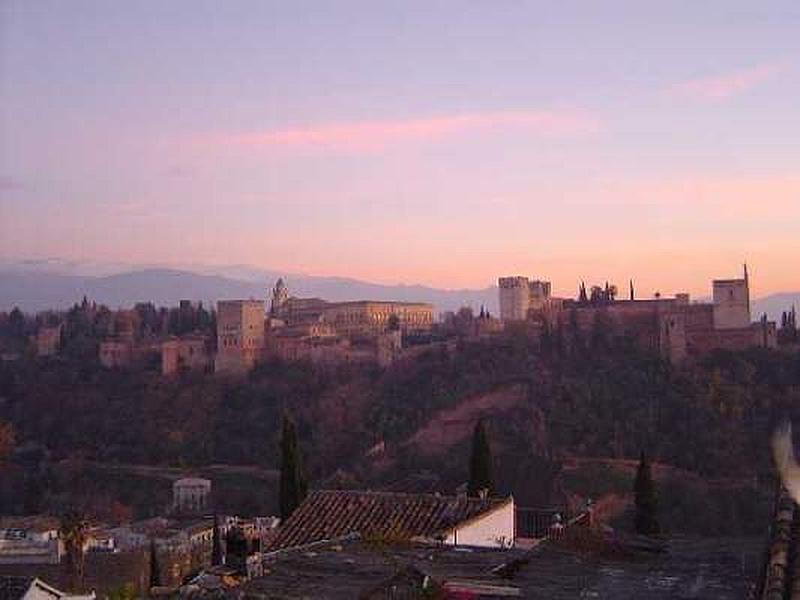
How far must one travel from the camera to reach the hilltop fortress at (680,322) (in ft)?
166

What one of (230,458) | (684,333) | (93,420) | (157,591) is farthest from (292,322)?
(157,591)

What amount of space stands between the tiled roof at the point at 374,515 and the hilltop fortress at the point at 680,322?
4041cm

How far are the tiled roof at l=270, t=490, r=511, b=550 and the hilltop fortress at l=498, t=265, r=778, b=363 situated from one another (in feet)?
133

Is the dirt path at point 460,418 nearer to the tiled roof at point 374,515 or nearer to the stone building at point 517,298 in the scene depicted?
the stone building at point 517,298

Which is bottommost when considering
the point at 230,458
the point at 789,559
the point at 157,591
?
the point at 230,458

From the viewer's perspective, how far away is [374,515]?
10344 mm

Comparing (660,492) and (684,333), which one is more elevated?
(684,333)

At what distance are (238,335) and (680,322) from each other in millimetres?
24368

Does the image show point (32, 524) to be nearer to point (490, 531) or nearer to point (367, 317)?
point (490, 531)

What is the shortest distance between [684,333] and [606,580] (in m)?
45.7

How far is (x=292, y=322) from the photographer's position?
228 feet

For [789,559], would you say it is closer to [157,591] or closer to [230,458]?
[157,591]

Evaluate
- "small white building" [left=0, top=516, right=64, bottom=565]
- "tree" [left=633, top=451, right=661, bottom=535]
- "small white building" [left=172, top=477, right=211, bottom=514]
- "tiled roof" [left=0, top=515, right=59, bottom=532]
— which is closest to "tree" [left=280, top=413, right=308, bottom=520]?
"tree" [left=633, top=451, right=661, bottom=535]

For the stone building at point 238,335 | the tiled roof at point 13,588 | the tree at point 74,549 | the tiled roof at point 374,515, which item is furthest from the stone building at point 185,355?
the tiled roof at point 374,515
